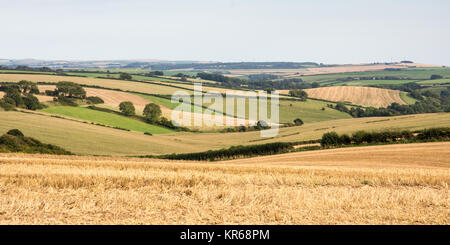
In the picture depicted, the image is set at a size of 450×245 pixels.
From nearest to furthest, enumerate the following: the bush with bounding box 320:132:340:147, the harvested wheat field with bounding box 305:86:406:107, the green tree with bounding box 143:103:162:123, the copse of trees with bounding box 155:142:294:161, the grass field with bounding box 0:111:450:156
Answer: the copse of trees with bounding box 155:142:294:161, the bush with bounding box 320:132:340:147, the grass field with bounding box 0:111:450:156, the green tree with bounding box 143:103:162:123, the harvested wheat field with bounding box 305:86:406:107

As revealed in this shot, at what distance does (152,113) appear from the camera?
86.2m

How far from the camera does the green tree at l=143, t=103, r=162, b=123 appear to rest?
85.8 meters

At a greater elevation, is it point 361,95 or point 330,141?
point 330,141

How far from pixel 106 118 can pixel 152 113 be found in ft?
29.8

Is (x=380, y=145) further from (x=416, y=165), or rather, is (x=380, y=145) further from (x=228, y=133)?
(x=228, y=133)

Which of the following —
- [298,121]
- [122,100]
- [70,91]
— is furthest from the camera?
[122,100]

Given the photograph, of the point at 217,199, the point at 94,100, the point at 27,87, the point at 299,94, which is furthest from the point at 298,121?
the point at 217,199

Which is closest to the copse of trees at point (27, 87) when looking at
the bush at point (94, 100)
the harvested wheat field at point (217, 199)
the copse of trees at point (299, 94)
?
the bush at point (94, 100)

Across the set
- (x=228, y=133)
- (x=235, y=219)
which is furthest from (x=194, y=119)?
(x=235, y=219)

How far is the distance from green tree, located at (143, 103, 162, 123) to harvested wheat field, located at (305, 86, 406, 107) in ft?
217

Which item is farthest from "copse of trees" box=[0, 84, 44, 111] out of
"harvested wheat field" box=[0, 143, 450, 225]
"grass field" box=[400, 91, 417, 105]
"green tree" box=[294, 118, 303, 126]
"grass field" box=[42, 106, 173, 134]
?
"grass field" box=[400, 91, 417, 105]

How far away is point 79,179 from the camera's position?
50.8 ft

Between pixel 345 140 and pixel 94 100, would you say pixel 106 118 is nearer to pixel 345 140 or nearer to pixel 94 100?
pixel 94 100

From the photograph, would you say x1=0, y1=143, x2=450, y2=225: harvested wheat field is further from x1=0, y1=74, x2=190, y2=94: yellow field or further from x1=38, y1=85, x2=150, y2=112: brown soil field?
x1=0, y1=74, x2=190, y2=94: yellow field
